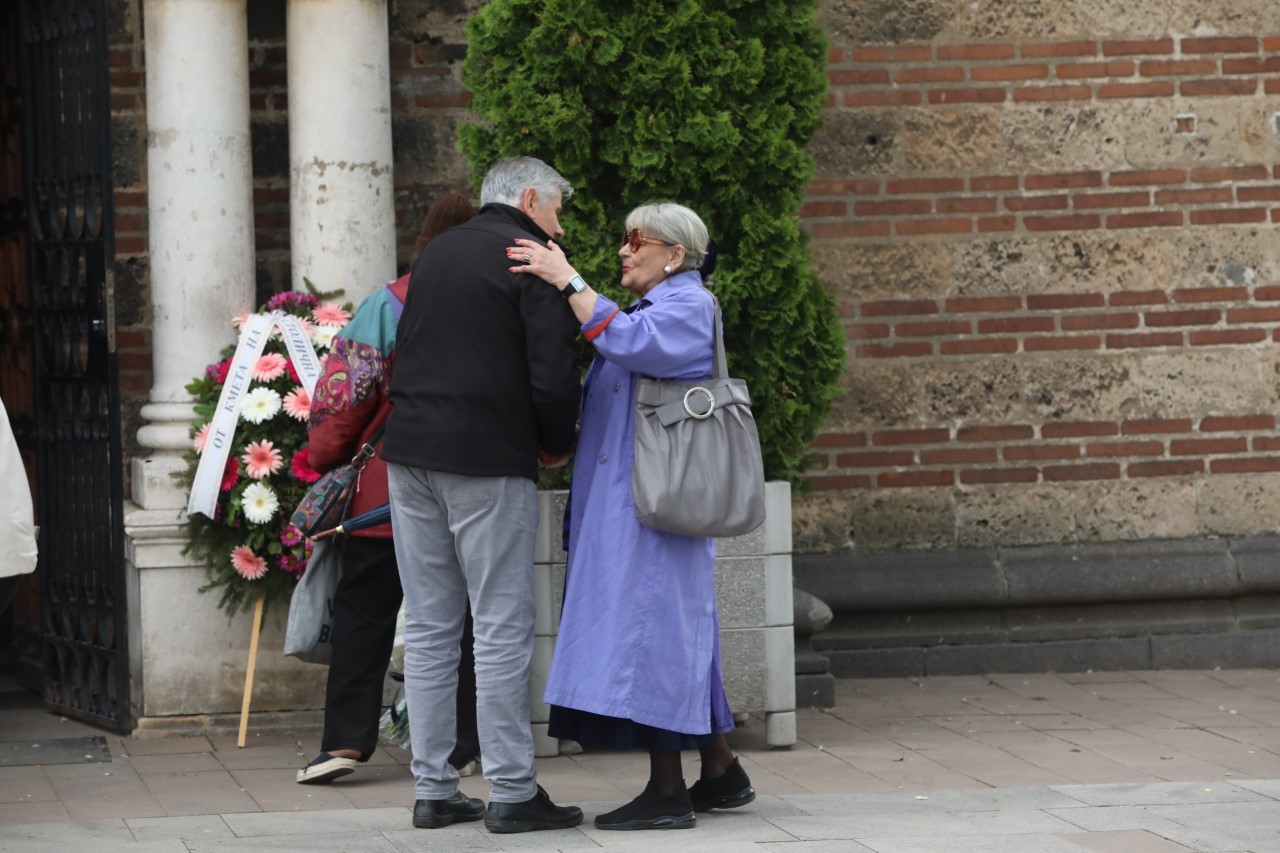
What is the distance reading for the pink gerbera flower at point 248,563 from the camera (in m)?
6.66

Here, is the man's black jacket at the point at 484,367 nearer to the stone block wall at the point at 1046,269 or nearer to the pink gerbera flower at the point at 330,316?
the pink gerbera flower at the point at 330,316

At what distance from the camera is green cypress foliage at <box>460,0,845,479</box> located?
6.30m

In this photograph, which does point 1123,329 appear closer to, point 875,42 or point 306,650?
point 875,42

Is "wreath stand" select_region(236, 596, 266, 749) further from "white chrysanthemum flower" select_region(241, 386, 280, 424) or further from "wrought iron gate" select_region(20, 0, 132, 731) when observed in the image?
"white chrysanthemum flower" select_region(241, 386, 280, 424)

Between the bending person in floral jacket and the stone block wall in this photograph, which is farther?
the stone block wall

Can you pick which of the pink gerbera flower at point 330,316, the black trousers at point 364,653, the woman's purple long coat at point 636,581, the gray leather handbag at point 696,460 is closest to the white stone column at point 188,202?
the pink gerbera flower at point 330,316

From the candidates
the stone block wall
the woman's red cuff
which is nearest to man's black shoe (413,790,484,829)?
the woman's red cuff

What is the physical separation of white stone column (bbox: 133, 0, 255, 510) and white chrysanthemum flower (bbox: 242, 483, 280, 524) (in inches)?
16.7

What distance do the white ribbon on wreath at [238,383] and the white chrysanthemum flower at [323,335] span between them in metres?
0.03

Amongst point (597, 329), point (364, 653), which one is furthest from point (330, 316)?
point (597, 329)

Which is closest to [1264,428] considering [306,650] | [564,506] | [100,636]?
[564,506]

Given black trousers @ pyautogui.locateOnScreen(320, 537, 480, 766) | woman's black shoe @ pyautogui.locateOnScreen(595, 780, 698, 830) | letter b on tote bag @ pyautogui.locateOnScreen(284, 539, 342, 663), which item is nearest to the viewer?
woman's black shoe @ pyautogui.locateOnScreen(595, 780, 698, 830)

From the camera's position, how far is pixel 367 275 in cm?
708

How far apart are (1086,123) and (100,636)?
4.38m
